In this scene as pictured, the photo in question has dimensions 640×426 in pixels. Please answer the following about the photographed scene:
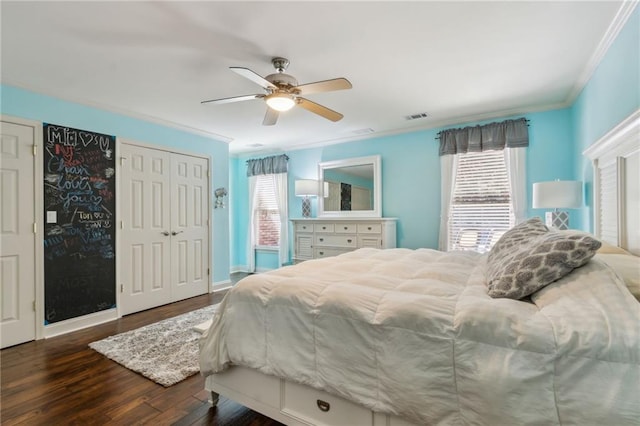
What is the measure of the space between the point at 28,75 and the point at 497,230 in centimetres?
528

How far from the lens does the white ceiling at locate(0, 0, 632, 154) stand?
75.4 inches

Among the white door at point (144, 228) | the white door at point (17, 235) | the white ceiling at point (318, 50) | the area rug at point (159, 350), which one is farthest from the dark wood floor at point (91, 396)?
the white ceiling at point (318, 50)

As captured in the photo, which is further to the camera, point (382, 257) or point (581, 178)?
point (581, 178)

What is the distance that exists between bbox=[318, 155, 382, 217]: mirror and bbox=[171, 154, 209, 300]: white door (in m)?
1.95

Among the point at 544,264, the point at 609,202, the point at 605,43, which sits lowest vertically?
the point at 544,264

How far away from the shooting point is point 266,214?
607 centimetres

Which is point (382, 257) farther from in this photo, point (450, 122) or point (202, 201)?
point (202, 201)

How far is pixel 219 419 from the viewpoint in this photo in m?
1.80

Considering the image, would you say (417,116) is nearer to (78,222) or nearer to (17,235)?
(78,222)

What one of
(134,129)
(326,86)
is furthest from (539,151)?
(134,129)

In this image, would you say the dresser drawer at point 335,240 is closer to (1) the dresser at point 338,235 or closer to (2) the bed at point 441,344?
(1) the dresser at point 338,235

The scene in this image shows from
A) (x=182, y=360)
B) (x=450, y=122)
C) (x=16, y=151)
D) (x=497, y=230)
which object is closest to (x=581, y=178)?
(x=497, y=230)

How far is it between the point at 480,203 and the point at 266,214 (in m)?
3.83

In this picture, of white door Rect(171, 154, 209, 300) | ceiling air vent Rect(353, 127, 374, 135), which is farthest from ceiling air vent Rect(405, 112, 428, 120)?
white door Rect(171, 154, 209, 300)
